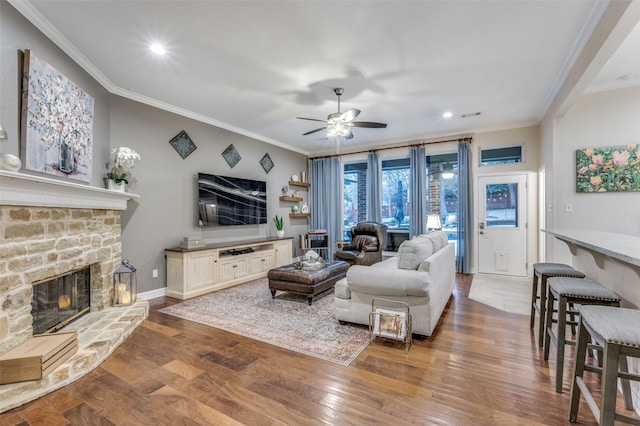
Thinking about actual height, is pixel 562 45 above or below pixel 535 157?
above

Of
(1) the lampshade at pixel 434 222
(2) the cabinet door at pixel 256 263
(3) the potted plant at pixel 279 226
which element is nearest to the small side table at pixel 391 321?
(2) the cabinet door at pixel 256 263

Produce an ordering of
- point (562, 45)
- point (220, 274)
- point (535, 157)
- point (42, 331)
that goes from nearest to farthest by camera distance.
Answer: point (42, 331), point (562, 45), point (220, 274), point (535, 157)

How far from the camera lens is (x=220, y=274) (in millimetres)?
4559

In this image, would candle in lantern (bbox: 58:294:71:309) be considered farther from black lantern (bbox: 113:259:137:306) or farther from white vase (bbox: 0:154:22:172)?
white vase (bbox: 0:154:22:172)

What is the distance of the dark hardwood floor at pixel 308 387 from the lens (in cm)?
171

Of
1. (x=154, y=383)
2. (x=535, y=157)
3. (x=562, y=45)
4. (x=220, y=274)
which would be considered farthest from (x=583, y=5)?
(x=220, y=274)

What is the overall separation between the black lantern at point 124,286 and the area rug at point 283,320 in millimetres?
428

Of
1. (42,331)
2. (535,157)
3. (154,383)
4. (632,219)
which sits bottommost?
(154,383)

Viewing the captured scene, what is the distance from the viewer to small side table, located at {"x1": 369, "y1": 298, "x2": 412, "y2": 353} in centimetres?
255

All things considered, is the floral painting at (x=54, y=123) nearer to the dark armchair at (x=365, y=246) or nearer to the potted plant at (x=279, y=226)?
the potted plant at (x=279, y=226)

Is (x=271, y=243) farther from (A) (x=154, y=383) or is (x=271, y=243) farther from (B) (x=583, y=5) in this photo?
(B) (x=583, y=5)

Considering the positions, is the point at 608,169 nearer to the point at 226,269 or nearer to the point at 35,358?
the point at 226,269

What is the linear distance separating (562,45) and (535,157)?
114 inches

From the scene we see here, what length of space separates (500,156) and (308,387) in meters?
5.51
